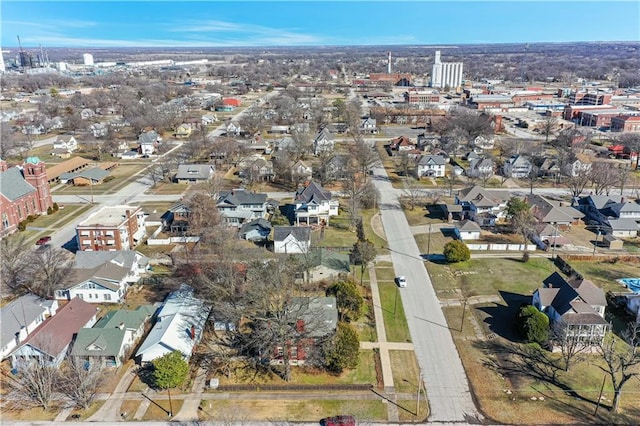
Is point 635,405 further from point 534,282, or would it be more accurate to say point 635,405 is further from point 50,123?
point 50,123

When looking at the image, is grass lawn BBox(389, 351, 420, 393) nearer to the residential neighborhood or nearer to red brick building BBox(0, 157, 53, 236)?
the residential neighborhood

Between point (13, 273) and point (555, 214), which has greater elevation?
point (555, 214)

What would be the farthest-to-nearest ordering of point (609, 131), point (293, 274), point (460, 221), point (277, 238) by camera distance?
point (609, 131) → point (460, 221) → point (277, 238) → point (293, 274)

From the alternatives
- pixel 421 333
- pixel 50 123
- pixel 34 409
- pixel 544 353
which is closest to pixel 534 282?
pixel 544 353

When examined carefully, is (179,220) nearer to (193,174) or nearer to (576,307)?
(193,174)

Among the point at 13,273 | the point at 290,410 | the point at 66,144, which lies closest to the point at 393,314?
the point at 290,410

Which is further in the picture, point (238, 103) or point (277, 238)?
point (238, 103)

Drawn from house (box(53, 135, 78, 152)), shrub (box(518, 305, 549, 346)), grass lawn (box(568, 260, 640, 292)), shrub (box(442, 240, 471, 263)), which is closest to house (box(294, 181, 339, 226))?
shrub (box(442, 240, 471, 263))
